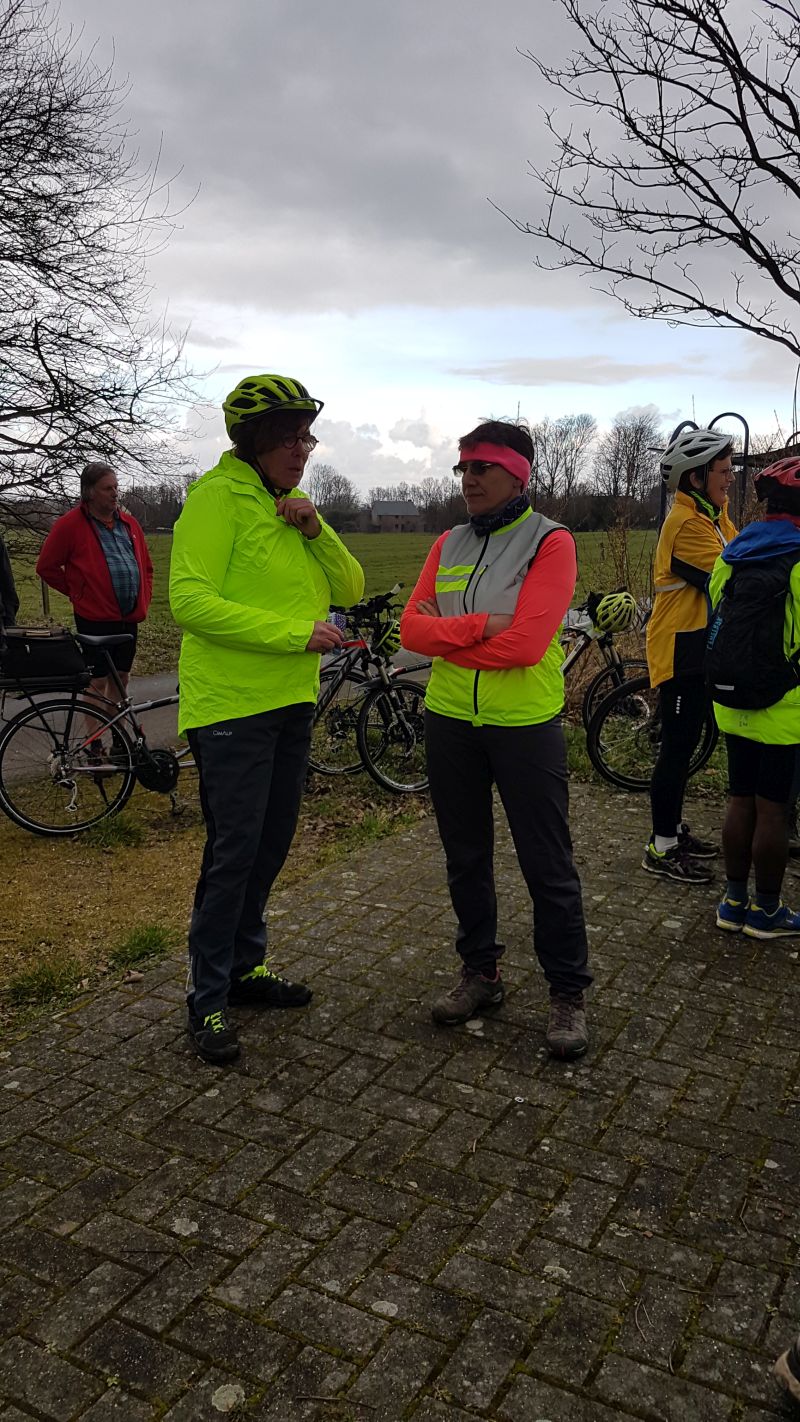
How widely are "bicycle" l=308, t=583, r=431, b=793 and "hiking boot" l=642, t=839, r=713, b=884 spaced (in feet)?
7.42

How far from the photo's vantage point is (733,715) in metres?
4.25

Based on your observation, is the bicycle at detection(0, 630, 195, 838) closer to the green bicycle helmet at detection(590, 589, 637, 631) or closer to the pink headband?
the green bicycle helmet at detection(590, 589, 637, 631)

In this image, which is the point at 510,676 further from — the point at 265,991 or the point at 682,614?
the point at 682,614

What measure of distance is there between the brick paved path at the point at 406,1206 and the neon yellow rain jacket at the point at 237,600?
1.30 meters

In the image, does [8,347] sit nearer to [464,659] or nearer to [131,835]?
[131,835]

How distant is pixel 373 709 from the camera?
736 centimetres

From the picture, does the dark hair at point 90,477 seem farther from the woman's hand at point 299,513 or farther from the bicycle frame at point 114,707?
the woman's hand at point 299,513

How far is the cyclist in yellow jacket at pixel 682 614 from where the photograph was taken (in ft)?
16.1

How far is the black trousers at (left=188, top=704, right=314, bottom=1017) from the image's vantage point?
3.40 metres

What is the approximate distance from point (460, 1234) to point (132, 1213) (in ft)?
2.95

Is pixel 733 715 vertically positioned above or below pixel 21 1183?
above

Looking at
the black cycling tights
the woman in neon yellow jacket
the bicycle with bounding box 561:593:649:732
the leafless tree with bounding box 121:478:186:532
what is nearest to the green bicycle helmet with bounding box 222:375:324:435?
the woman in neon yellow jacket

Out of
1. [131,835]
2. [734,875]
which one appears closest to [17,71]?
[131,835]

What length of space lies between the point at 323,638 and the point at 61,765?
3421mm
